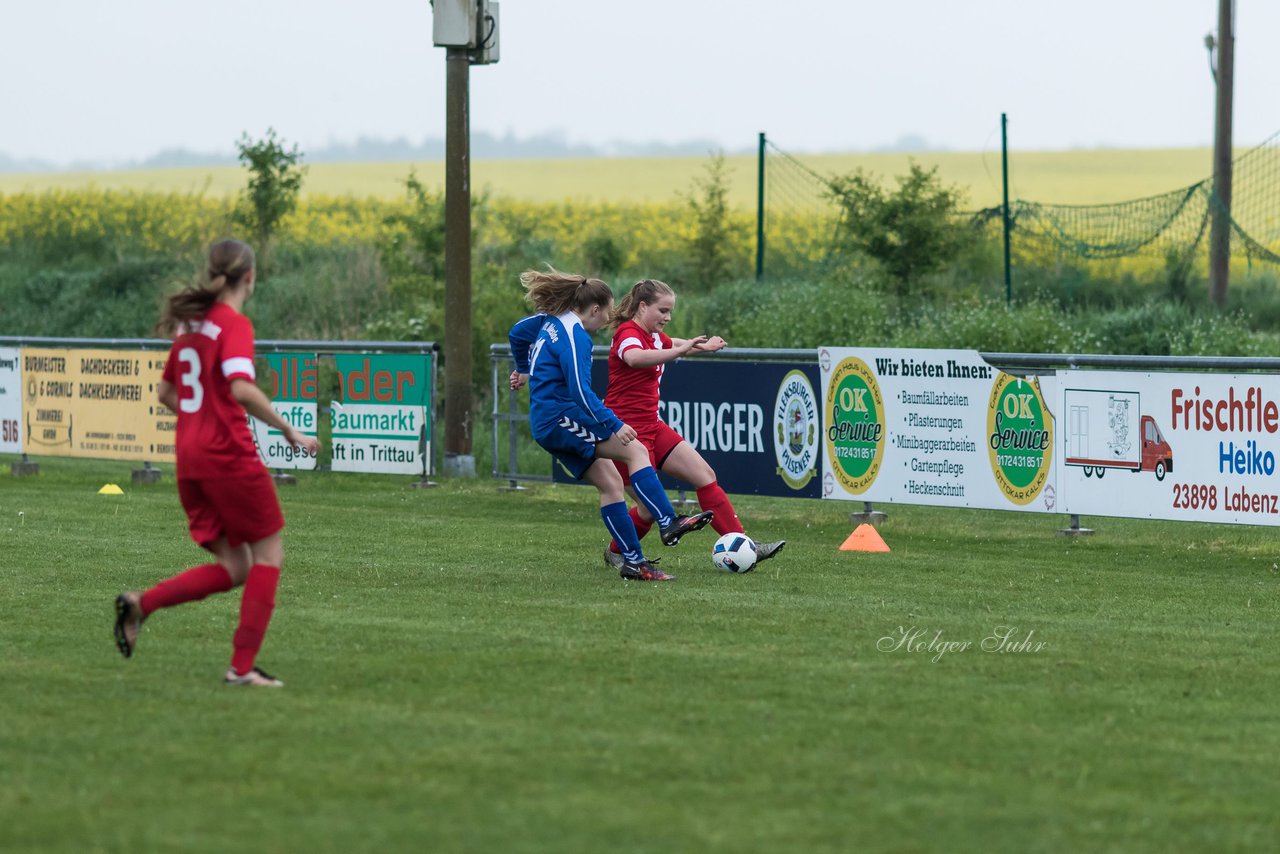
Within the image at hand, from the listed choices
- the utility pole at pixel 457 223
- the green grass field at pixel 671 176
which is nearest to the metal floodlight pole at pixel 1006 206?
the utility pole at pixel 457 223

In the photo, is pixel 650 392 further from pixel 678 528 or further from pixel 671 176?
pixel 671 176

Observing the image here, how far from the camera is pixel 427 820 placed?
5230 millimetres

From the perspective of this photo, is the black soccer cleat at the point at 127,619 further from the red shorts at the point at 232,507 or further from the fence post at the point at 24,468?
the fence post at the point at 24,468

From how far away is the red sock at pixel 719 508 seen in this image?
11352mm

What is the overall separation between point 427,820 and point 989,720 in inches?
92.5

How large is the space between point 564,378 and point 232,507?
3790 millimetres

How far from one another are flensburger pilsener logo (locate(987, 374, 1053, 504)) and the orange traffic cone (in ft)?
4.10

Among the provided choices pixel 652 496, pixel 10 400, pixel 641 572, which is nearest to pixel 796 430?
pixel 652 496

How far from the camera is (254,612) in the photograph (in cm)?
713

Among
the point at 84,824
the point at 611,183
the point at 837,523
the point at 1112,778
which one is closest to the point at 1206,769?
the point at 1112,778

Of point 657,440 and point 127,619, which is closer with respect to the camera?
point 127,619

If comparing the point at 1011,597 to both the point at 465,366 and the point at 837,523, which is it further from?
the point at 465,366

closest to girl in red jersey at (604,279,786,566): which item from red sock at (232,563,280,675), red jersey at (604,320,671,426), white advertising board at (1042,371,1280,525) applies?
red jersey at (604,320,671,426)

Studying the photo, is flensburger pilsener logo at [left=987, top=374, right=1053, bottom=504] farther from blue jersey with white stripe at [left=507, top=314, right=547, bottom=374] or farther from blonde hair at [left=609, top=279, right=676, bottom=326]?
blue jersey with white stripe at [left=507, top=314, right=547, bottom=374]
